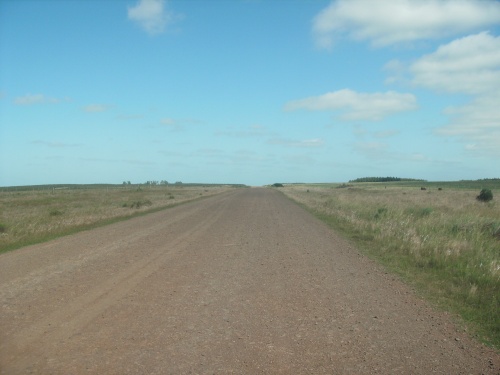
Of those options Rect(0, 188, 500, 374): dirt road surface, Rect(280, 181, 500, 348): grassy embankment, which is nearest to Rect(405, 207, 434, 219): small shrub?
Rect(280, 181, 500, 348): grassy embankment

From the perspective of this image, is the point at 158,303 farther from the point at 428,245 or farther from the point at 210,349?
the point at 428,245

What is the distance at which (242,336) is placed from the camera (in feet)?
18.9

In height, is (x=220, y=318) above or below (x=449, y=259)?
below

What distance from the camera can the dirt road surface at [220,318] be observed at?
16.2ft

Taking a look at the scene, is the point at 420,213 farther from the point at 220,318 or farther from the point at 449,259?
the point at 220,318

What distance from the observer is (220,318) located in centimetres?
652

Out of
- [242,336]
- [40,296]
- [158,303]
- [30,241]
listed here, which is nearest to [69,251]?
[30,241]

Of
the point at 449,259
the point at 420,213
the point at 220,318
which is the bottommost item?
the point at 220,318

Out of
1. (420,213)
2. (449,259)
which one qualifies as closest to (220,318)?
(449,259)

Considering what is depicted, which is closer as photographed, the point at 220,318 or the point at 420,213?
the point at 220,318

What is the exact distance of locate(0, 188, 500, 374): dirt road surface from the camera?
16.2ft

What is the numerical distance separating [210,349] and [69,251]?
8.92m

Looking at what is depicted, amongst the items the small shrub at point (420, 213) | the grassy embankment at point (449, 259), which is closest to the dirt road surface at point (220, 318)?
the grassy embankment at point (449, 259)

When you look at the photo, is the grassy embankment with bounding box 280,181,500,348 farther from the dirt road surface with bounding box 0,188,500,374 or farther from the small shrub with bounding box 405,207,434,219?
the small shrub with bounding box 405,207,434,219
